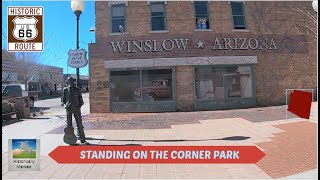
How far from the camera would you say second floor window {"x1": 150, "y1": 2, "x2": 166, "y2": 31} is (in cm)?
1390

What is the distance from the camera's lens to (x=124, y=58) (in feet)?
45.3

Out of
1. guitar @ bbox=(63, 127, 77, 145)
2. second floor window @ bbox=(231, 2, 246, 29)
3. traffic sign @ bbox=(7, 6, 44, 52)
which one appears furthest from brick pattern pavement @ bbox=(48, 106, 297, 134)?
second floor window @ bbox=(231, 2, 246, 29)

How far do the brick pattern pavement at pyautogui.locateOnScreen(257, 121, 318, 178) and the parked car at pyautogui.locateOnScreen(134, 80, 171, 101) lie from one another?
708 centimetres

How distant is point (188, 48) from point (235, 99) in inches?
148

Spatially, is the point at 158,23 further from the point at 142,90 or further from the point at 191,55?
the point at 142,90

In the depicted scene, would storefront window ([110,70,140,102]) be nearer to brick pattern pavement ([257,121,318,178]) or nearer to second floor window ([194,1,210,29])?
second floor window ([194,1,210,29])

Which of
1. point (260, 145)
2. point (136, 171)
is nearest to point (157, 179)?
A: point (136, 171)

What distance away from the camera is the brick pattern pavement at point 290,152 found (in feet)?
15.2

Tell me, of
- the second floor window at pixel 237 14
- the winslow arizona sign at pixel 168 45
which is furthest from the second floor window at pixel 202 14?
the second floor window at pixel 237 14

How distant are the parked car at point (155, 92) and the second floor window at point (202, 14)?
3.49 metres

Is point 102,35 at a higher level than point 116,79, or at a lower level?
higher

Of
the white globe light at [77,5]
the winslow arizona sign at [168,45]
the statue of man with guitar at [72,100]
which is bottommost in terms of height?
the statue of man with guitar at [72,100]

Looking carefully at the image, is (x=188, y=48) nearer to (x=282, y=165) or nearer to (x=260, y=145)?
(x=260, y=145)

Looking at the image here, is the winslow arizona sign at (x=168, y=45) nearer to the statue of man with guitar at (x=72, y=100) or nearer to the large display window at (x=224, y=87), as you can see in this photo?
the large display window at (x=224, y=87)
